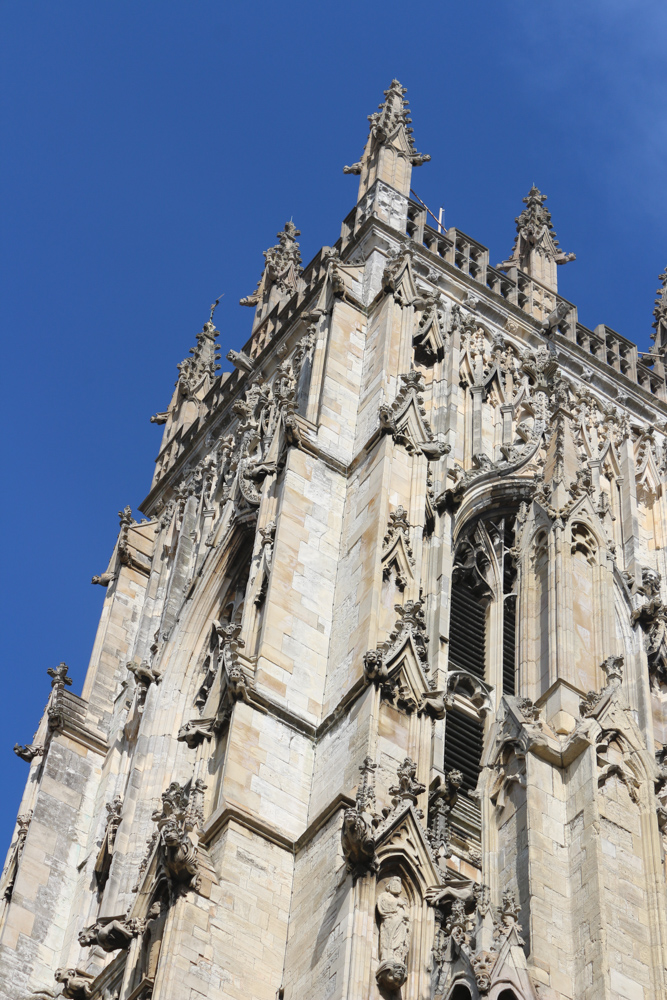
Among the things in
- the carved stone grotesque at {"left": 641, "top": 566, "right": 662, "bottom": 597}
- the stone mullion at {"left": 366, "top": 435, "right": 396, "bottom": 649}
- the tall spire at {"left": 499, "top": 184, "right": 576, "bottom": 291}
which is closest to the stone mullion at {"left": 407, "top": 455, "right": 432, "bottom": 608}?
the stone mullion at {"left": 366, "top": 435, "right": 396, "bottom": 649}

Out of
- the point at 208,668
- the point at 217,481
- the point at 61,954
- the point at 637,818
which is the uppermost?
the point at 217,481

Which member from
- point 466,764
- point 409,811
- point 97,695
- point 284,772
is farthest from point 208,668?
point 409,811

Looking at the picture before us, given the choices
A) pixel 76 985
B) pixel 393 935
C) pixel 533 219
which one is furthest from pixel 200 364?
pixel 393 935

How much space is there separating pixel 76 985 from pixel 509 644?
648cm

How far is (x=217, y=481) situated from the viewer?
29297 millimetres

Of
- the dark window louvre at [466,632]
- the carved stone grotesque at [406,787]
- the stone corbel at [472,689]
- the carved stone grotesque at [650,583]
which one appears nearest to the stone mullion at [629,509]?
the carved stone grotesque at [650,583]

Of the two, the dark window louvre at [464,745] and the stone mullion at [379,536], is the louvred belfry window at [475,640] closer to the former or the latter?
the dark window louvre at [464,745]

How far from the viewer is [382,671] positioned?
63.6 ft

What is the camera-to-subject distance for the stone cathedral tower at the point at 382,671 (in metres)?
17.8

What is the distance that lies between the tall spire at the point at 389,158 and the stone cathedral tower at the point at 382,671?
0.06 metres

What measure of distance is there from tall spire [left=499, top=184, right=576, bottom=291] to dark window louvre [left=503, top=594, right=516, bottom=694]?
7.90m

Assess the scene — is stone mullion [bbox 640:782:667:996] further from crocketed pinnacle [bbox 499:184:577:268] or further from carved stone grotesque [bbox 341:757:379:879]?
crocketed pinnacle [bbox 499:184:577:268]

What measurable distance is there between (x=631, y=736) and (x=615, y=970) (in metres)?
3.11

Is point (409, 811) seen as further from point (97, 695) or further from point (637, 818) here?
point (97, 695)
